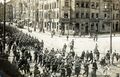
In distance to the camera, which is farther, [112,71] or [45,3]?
[45,3]

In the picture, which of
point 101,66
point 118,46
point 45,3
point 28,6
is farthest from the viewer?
point 28,6

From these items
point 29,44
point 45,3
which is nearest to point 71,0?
point 45,3

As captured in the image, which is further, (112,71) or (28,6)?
(28,6)

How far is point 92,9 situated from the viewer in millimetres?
77750

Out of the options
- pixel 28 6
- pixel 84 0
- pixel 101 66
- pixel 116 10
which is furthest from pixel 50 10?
pixel 101 66

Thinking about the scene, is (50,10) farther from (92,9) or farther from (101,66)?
(101,66)

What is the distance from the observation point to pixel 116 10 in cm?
8150

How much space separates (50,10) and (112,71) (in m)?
55.4

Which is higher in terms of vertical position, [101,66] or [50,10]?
[50,10]

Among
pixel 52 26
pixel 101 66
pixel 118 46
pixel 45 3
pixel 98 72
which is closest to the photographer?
pixel 98 72

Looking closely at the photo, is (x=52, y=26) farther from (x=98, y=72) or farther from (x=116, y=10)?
(x=98, y=72)

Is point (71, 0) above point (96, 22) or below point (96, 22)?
above

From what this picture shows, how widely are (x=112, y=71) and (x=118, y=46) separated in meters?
21.2

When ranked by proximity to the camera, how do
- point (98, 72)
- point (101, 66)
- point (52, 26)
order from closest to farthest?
point (98, 72), point (101, 66), point (52, 26)
